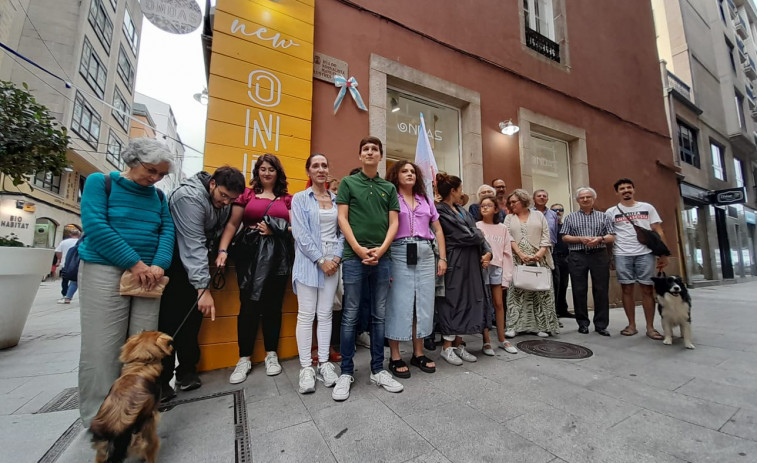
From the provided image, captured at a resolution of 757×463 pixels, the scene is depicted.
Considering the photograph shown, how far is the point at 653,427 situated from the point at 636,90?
10.2 meters

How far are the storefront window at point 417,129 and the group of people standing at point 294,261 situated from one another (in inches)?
92.4

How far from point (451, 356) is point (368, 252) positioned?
1.45m

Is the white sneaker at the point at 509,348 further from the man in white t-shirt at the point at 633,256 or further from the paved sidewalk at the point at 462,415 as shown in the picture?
the man in white t-shirt at the point at 633,256

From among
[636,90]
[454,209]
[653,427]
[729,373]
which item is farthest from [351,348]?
[636,90]

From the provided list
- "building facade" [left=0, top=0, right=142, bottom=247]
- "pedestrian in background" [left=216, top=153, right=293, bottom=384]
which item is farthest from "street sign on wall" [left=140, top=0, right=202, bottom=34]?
"building facade" [left=0, top=0, right=142, bottom=247]

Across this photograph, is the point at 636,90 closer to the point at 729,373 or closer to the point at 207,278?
the point at 729,373

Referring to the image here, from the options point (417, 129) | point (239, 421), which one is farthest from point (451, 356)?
point (417, 129)

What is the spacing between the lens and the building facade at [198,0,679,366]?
142 inches

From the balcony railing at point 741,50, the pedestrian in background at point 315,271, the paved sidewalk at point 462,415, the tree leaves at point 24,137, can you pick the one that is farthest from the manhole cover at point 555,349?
the balcony railing at point 741,50

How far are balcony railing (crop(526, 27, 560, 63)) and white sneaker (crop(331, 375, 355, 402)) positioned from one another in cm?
791

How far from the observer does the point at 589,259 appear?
4289 millimetres

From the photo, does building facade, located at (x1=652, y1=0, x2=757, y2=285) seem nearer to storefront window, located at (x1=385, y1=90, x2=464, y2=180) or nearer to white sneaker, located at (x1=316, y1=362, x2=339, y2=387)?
storefront window, located at (x1=385, y1=90, x2=464, y2=180)

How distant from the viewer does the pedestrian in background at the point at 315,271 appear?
2.56m

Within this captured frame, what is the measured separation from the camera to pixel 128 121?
85.4ft
